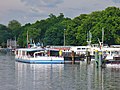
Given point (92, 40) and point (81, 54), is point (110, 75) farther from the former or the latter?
point (92, 40)

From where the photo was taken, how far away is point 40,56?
12112 centimetres

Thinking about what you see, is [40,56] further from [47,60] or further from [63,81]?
[63,81]

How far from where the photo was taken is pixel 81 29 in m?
172

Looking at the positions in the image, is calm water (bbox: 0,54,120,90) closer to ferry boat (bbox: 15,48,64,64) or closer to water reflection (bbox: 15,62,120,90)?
water reflection (bbox: 15,62,120,90)

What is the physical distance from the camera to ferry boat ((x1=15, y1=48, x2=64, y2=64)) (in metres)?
119

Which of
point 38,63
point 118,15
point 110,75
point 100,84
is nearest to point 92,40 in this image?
point 118,15

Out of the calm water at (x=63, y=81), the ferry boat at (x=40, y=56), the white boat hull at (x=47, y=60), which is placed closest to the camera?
the calm water at (x=63, y=81)

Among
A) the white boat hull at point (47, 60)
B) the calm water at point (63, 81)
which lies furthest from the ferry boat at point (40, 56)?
the calm water at point (63, 81)

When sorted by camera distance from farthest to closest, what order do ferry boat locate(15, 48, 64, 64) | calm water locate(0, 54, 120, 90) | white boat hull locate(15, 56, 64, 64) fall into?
ferry boat locate(15, 48, 64, 64) < white boat hull locate(15, 56, 64, 64) < calm water locate(0, 54, 120, 90)

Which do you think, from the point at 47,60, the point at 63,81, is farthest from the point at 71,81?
the point at 47,60

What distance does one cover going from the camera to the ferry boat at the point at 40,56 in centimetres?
11881

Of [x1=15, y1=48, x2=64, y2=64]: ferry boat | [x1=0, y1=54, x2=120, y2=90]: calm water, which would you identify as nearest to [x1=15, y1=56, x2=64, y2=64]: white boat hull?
[x1=15, y1=48, x2=64, y2=64]: ferry boat

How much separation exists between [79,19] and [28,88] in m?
129

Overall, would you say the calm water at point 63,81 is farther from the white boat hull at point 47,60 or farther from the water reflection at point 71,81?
the white boat hull at point 47,60
